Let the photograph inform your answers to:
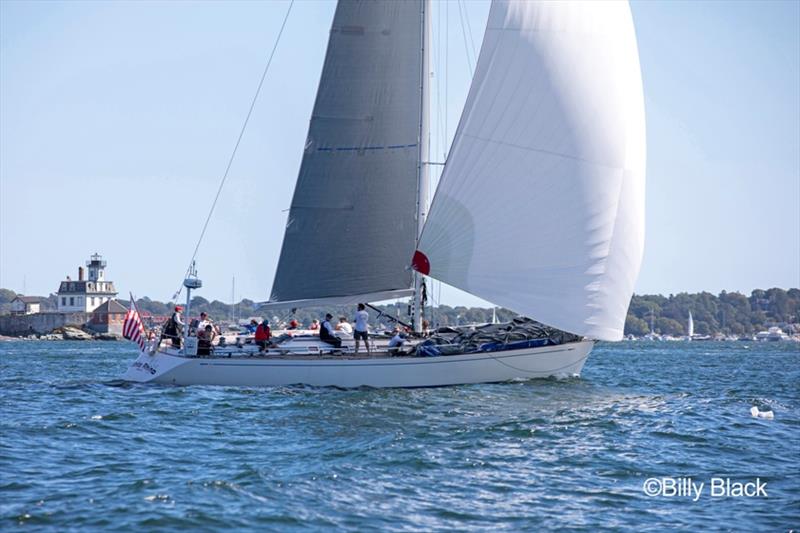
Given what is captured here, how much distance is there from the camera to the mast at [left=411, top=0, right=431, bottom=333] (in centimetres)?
2480

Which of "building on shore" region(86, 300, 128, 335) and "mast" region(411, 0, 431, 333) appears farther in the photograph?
"building on shore" region(86, 300, 128, 335)

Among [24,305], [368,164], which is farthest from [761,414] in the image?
[24,305]

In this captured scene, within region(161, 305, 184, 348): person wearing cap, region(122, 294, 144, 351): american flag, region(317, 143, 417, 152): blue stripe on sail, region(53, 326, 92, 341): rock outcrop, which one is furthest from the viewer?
region(53, 326, 92, 341): rock outcrop

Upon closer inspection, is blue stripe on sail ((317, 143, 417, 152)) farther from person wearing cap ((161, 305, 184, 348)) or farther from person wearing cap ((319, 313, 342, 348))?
person wearing cap ((161, 305, 184, 348))

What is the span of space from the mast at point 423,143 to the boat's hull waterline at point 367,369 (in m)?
2.34

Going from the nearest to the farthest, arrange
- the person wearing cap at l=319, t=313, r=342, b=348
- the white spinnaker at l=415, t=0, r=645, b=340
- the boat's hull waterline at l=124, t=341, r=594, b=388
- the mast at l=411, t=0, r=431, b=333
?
1. the white spinnaker at l=415, t=0, r=645, b=340
2. the boat's hull waterline at l=124, t=341, r=594, b=388
3. the person wearing cap at l=319, t=313, r=342, b=348
4. the mast at l=411, t=0, r=431, b=333

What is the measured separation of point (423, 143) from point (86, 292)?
4182 inches

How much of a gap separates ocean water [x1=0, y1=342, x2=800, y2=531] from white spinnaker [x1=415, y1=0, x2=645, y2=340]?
97.4 inches

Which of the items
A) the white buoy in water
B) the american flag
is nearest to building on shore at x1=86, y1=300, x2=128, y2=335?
the american flag

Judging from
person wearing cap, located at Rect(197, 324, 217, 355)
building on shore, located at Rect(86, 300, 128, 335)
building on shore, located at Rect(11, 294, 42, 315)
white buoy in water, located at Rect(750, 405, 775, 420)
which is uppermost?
building on shore, located at Rect(11, 294, 42, 315)

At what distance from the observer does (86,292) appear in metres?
124

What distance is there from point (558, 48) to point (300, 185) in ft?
23.9

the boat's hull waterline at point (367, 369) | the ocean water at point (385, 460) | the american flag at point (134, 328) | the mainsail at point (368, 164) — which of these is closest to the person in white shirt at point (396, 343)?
the boat's hull waterline at point (367, 369)

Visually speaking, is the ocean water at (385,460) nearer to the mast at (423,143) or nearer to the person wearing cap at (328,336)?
the person wearing cap at (328,336)
